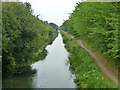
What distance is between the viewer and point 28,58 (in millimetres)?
16250

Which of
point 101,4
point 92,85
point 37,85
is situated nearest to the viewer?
point 92,85

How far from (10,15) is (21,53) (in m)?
4.18

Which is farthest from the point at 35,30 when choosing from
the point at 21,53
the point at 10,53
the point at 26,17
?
the point at 10,53

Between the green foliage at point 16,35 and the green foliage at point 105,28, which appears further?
the green foliage at point 16,35

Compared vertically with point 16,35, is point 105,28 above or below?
above

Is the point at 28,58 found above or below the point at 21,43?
below

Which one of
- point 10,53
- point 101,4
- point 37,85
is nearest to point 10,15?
point 10,53

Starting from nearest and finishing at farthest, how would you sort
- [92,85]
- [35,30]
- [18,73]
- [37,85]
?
[92,85] → [37,85] → [18,73] → [35,30]

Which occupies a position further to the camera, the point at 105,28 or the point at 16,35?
the point at 16,35

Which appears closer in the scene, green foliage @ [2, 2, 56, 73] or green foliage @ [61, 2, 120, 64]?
green foliage @ [61, 2, 120, 64]

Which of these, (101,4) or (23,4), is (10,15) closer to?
(23,4)

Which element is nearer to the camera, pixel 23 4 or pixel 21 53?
pixel 21 53

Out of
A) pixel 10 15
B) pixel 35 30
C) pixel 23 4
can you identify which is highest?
pixel 23 4

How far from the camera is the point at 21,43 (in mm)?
14523
